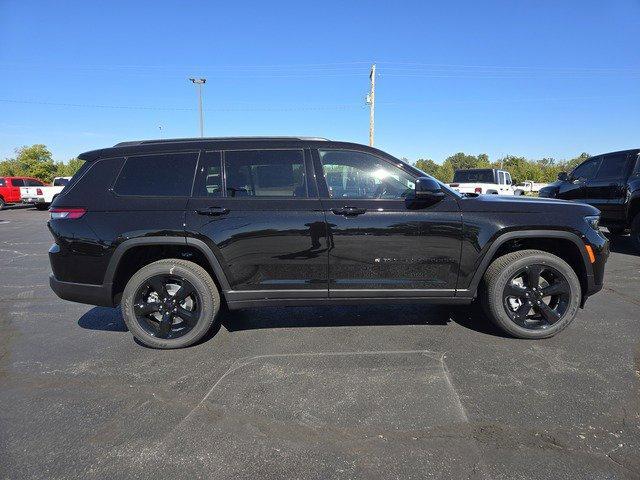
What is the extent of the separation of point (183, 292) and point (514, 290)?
303 centimetres

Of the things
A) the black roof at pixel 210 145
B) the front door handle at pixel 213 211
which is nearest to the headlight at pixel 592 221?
the black roof at pixel 210 145

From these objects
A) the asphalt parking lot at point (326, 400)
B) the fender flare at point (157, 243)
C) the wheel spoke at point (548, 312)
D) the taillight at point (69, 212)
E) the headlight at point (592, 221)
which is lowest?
the asphalt parking lot at point (326, 400)

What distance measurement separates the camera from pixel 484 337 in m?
3.72

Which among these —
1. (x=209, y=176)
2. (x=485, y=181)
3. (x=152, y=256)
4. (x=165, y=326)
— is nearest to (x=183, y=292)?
(x=165, y=326)

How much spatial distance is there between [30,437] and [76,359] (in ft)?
3.71

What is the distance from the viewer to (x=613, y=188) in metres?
8.10

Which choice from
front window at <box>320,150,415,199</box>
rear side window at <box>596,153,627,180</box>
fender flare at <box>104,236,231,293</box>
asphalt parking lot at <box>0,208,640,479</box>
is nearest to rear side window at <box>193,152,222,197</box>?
fender flare at <box>104,236,231,293</box>

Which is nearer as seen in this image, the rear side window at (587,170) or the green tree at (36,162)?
the rear side window at (587,170)

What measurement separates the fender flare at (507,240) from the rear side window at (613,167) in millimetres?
6095

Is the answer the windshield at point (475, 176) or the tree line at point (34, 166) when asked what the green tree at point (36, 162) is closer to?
the tree line at point (34, 166)

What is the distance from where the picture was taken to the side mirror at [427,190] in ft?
10.8

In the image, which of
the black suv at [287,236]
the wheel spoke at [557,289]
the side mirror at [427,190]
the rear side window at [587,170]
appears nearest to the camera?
the side mirror at [427,190]

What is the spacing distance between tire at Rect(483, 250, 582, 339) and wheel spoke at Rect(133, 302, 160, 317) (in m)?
3.04

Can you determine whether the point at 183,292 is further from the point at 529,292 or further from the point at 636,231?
the point at 636,231
